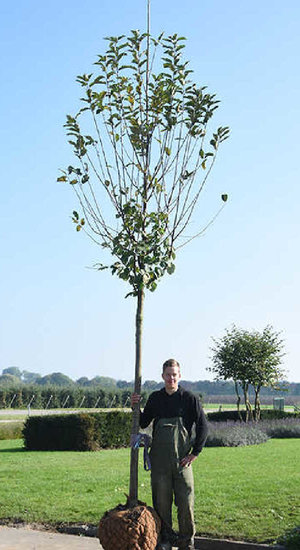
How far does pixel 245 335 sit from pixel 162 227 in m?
20.9

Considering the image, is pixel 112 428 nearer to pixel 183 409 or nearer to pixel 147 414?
pixel 147 414

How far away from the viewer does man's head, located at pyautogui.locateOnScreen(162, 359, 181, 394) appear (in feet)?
19.9

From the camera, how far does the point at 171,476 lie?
19.8 ft

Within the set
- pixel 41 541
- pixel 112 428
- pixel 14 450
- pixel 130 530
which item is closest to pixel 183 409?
pixel 130 530

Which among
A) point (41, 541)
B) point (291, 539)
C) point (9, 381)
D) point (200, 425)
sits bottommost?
point (41, 541)

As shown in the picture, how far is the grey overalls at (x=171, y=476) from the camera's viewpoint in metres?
5.98

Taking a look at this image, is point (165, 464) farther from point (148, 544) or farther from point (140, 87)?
point (140, 87)

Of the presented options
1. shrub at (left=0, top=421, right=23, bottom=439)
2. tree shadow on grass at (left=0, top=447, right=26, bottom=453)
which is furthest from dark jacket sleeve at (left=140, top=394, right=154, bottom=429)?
shrub at (left=0, top=421, right=23, bottom=439)

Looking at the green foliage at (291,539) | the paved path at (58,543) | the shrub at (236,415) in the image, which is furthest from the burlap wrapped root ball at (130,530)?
the shrub at (236,415)

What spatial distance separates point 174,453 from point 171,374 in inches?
26.0

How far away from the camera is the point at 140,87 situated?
6.62 meters

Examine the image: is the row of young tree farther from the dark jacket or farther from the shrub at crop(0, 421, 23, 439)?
the dark jacket

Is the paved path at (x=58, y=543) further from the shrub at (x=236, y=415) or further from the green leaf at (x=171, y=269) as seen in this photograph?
the shrub at (x=236, y=415)

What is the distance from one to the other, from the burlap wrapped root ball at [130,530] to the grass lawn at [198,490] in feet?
6.79
